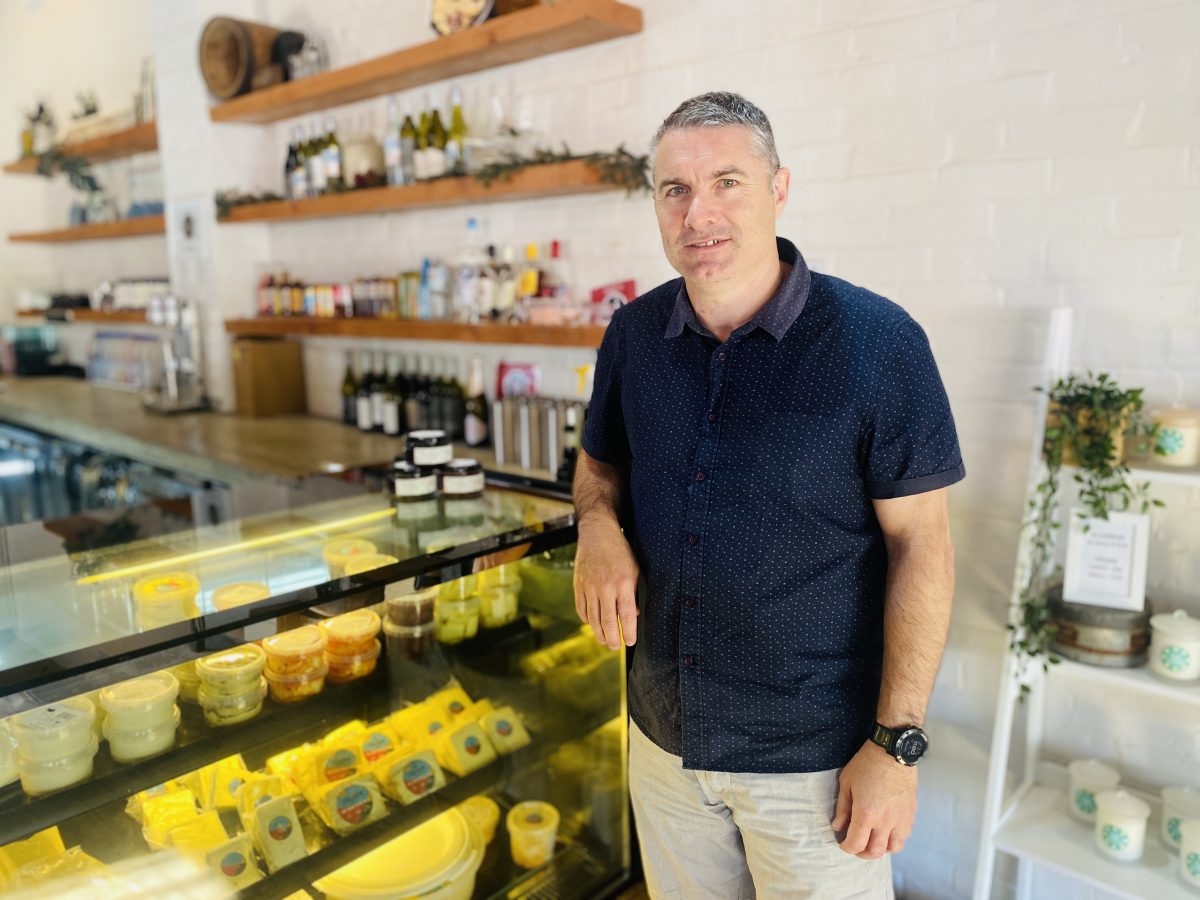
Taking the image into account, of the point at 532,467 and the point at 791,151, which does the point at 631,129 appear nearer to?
the point at 791,151

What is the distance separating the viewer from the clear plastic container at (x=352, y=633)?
65.0 inches

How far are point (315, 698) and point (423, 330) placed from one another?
188cm

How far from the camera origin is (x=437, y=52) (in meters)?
3.04

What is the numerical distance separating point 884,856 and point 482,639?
920 mm

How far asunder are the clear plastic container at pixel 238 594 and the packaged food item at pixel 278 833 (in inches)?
15.4

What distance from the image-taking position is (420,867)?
73.0 inches

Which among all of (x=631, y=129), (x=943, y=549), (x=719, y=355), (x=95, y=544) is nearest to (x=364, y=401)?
(x=631, y=129)

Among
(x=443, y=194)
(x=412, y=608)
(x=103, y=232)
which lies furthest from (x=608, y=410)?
(x=103, y=232)

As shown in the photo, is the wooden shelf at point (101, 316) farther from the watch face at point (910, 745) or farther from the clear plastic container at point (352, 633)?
the watch face at point (910, 745)

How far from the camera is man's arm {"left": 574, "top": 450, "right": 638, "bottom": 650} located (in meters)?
1.44

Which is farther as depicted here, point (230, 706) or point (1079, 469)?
point (1079, 469)

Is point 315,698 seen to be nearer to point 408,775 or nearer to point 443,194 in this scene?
point 408,775

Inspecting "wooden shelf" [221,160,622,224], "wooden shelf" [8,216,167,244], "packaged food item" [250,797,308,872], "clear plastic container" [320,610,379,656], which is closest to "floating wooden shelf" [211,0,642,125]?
"wooden shelf" [221,160,622,224]

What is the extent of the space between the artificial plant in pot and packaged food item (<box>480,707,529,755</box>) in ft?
3.54
